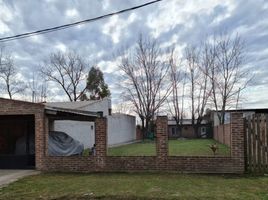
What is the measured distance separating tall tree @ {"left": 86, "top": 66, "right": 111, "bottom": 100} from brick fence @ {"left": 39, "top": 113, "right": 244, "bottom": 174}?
38737mm

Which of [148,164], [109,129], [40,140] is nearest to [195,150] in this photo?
[148,164]

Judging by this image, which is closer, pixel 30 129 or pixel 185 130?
pixel 30 129

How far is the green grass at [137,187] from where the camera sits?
870 cm

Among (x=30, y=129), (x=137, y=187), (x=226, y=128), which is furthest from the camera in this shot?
(x=226, y=128)

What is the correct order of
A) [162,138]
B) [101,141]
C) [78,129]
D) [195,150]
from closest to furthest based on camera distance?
[162,138] → [101,141] → [195,150] → [78,129]

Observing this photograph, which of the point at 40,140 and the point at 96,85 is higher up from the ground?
the point at 96,85

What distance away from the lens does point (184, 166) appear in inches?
494

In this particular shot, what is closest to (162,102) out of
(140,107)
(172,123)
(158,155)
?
(140,107)

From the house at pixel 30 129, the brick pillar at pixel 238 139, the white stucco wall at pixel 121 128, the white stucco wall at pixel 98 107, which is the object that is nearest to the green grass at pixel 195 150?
the house at pixel 30 129

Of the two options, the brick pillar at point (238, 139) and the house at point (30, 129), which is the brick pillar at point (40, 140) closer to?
the house at point (30, 129)

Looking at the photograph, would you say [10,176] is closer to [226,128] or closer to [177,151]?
[177,151]

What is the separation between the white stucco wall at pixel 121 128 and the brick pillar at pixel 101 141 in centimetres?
2485

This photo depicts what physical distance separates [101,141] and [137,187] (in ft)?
12.3

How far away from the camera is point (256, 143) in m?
12.1
